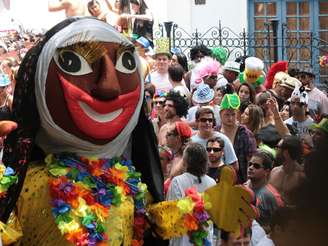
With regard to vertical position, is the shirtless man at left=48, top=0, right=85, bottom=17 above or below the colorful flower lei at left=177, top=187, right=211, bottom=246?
above

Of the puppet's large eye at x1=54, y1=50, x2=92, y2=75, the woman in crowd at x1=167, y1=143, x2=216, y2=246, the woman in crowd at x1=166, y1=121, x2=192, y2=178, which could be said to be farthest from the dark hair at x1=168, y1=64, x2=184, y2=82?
the puppet's large eye at x1=54, y1=50, x2=92, y2=75

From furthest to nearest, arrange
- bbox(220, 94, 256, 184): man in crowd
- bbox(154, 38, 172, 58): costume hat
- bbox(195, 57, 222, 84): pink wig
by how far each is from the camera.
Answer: bbox(154, 38, 172, 58): costume hat → bbox(195, 57, 222, 84): pink wig → bbox(220, 94, 256, 184): man in crowd

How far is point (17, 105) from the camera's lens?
132 inches

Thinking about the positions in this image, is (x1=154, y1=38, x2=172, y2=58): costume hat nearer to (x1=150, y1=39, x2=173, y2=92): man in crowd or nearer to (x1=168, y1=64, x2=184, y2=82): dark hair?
(x1=150, y1=39, x2=173, y2=92): man in crowd

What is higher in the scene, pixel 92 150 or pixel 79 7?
pixel 79 7

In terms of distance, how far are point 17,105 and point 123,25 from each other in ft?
24.2

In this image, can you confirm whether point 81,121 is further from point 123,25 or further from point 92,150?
point 123,25

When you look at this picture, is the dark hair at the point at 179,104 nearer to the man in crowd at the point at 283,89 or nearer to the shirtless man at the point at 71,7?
the man in crowd at the point at 283,89

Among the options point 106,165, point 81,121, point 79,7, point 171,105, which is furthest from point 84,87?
point 79,7

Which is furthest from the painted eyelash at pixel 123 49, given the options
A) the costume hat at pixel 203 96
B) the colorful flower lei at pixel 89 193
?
the costume hat at pixel 203 96

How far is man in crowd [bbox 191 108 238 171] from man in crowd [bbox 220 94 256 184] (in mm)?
254

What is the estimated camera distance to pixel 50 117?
10.8ft

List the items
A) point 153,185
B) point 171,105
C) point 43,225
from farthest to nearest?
point 171,105 → point 153,185 → point 43,225

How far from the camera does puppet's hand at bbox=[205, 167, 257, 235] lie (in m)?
3.34
